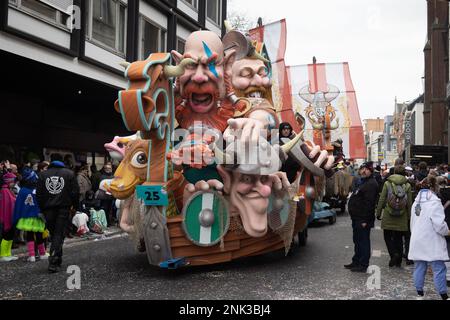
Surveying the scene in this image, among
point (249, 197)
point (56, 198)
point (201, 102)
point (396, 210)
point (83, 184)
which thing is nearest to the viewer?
point (249, 197)

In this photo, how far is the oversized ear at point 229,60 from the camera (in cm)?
734

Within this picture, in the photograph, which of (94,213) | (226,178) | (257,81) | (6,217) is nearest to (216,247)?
(226,178)

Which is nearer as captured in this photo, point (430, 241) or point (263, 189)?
point (430, 241)

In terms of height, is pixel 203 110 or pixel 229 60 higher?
pixel 229 60

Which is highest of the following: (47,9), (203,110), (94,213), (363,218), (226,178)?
(47,9)

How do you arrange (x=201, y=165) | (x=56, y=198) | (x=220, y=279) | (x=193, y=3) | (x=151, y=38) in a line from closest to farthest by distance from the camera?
(x=201, y=165), (x=220, y=279), (x=56, y=198), (x=151, y=38), (x=193, y=3)

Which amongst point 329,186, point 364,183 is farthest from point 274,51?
point 329,186

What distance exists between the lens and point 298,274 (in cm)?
685

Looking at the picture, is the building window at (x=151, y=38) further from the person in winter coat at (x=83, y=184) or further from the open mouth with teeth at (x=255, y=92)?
the open mouth with teeth at (x=255, y=92)

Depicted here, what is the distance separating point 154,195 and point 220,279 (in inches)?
58.4

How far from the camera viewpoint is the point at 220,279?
21.2 ft

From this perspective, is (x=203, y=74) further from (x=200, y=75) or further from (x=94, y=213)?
(x=94, y=213)

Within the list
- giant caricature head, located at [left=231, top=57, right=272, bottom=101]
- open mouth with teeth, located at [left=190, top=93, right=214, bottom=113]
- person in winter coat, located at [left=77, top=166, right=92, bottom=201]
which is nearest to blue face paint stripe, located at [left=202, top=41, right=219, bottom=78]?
open mouth with teeth, located at [left=190, top=93, right=214, bottom=113]
